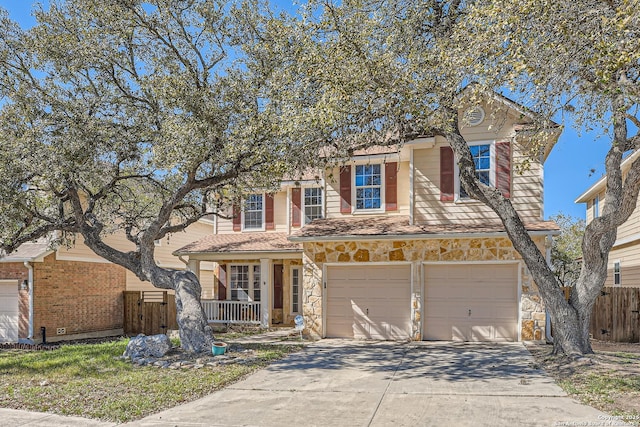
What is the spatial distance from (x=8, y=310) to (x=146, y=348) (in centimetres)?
998

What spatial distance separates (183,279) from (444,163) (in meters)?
7.66

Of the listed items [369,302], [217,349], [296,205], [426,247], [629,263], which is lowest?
[217,349]

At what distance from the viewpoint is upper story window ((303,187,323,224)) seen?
19.7 meters

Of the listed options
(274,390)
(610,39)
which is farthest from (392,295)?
(610,39)

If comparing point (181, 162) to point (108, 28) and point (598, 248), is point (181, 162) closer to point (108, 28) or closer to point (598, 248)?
point (108, 28)

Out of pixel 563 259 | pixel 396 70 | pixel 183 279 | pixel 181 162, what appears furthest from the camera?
pixel 563 259

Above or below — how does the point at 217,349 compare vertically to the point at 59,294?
below

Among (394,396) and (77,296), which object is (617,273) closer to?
(394,396)

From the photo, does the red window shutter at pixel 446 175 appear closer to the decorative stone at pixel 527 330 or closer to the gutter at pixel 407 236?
the gutter at pixel 407 236

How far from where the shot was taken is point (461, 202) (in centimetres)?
1466

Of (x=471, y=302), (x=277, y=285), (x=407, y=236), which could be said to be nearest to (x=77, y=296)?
(x=277, y=285)

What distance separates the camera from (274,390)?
878 cm

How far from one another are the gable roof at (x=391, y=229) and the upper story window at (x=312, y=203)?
3401mm

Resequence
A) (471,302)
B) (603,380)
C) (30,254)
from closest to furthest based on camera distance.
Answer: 1. (603,380)
2. (471,302)
3. (30,254)
